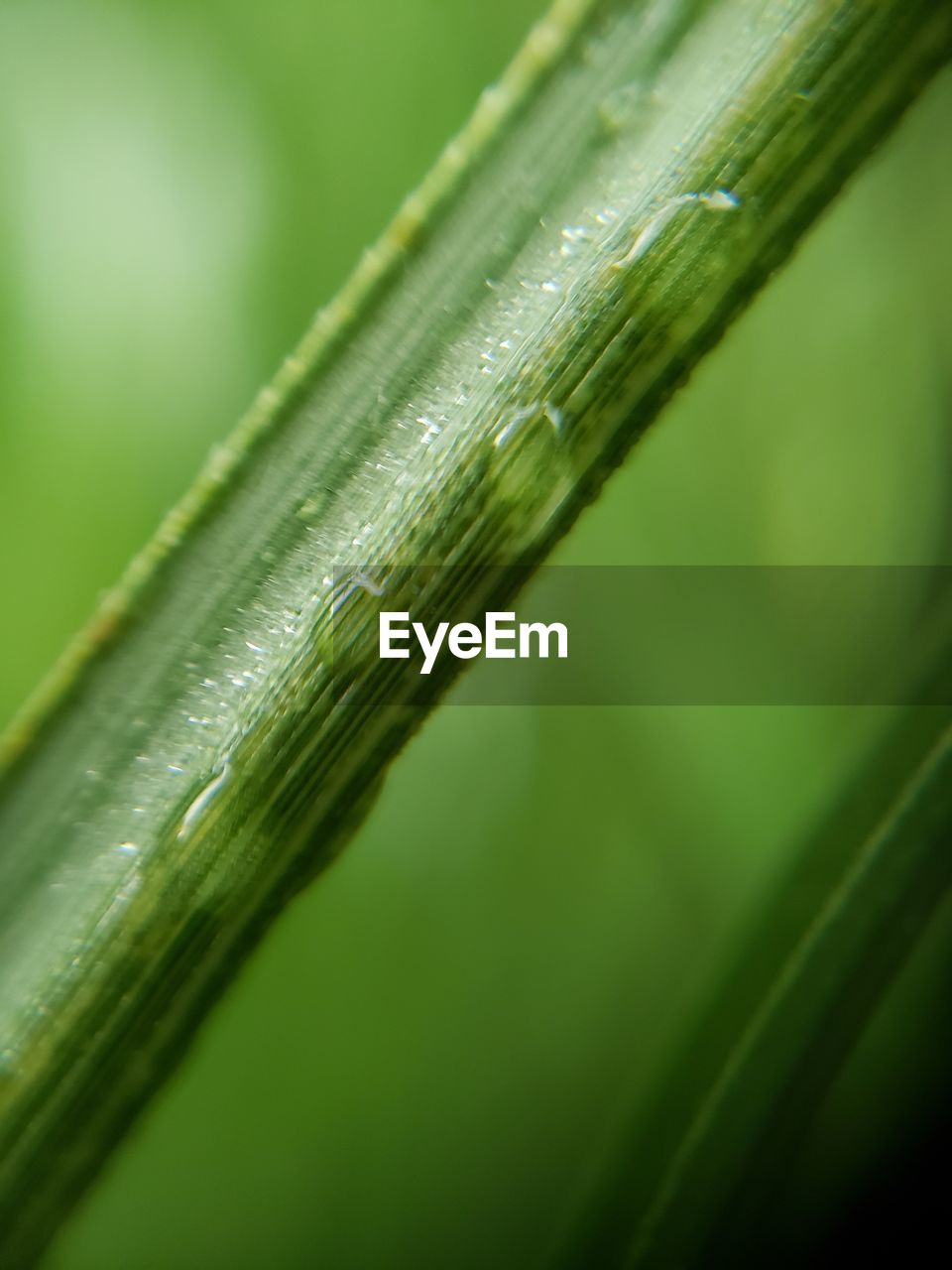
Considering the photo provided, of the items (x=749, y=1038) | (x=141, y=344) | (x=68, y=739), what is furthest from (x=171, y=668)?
(x=141, y=344)

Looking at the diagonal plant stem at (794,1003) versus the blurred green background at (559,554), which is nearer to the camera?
the diagonal plant stem at (794,1003)

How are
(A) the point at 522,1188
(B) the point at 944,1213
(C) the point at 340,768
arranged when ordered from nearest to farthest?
(C) the point at 340,768
(B) the point at 944,1213
(A) the point at 522,1188

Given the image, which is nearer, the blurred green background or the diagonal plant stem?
the diagonal plant stem

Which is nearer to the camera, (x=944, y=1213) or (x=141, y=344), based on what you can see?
(x=944, y=1213)

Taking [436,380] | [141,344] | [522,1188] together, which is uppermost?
[141,344]

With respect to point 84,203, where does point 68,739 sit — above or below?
below

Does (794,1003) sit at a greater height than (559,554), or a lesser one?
lesser

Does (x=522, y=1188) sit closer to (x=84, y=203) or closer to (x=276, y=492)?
(x=276, y=492)

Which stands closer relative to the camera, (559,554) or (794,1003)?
(794,1003)
